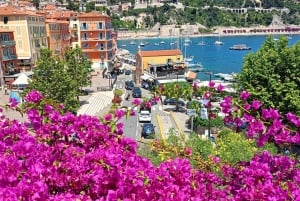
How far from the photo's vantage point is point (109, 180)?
484 cm

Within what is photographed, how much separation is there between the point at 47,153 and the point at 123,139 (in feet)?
4.23

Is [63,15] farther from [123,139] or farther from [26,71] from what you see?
[123,139]

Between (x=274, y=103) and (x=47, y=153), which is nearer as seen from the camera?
(x=47, y=153)

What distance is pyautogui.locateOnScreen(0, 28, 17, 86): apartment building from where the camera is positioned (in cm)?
4300

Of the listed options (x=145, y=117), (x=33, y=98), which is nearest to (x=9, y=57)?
(x=145, y=117)

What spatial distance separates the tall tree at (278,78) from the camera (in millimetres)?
23469

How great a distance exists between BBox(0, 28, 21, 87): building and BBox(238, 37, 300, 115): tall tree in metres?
29.5

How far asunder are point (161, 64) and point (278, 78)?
29336mm

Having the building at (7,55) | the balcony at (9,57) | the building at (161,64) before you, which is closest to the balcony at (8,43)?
the building at (7,55)

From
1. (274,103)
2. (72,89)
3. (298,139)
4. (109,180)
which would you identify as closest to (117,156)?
(109,180)

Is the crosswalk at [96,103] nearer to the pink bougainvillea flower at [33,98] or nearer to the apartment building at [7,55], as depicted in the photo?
the apartment building at [7,55]

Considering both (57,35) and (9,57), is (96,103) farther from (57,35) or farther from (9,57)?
(57,35)

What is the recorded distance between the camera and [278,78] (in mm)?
24094

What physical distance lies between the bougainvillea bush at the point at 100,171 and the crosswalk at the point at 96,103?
2899 centimetres
